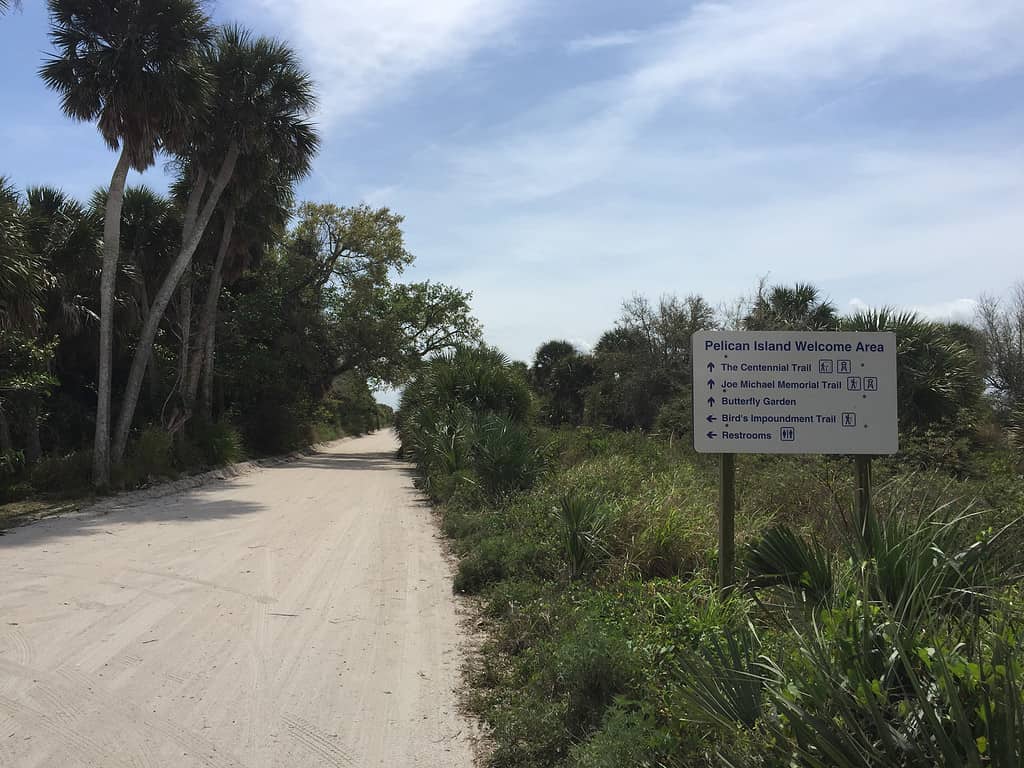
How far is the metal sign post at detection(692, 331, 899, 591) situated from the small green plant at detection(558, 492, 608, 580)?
5.99ft

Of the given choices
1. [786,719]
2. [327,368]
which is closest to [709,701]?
[786,719]

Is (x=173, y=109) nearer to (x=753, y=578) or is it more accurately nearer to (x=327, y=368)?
(x=753, y=578)

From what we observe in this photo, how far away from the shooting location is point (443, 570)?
8.99 m

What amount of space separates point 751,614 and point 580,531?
250 centimetres

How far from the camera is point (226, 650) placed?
5.62 meters

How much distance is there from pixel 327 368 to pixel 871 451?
30.8 m

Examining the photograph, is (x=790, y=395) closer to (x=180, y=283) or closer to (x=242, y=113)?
(x=242, y=113)

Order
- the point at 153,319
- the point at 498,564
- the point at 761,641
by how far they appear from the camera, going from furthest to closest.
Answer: the point at 153,319, the point at 498,564, the point at 761,641

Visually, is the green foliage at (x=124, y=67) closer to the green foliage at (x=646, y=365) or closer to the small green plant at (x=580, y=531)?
the small green plant at (x=580, y=531)

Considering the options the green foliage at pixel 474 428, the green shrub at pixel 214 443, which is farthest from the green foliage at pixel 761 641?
the green shrub at pixel 214 443

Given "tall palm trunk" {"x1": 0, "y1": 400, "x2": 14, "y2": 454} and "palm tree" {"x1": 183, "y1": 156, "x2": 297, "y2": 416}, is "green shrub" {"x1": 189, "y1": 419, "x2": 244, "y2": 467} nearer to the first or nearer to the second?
"palm tree" {"x1": 183, "y1": 156, "x2": 297, "y2": 416}

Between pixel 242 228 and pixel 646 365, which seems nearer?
pixel 242 228

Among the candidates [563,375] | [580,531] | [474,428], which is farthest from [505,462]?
[563,375]

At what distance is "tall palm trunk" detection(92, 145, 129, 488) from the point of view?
16.0 meters
